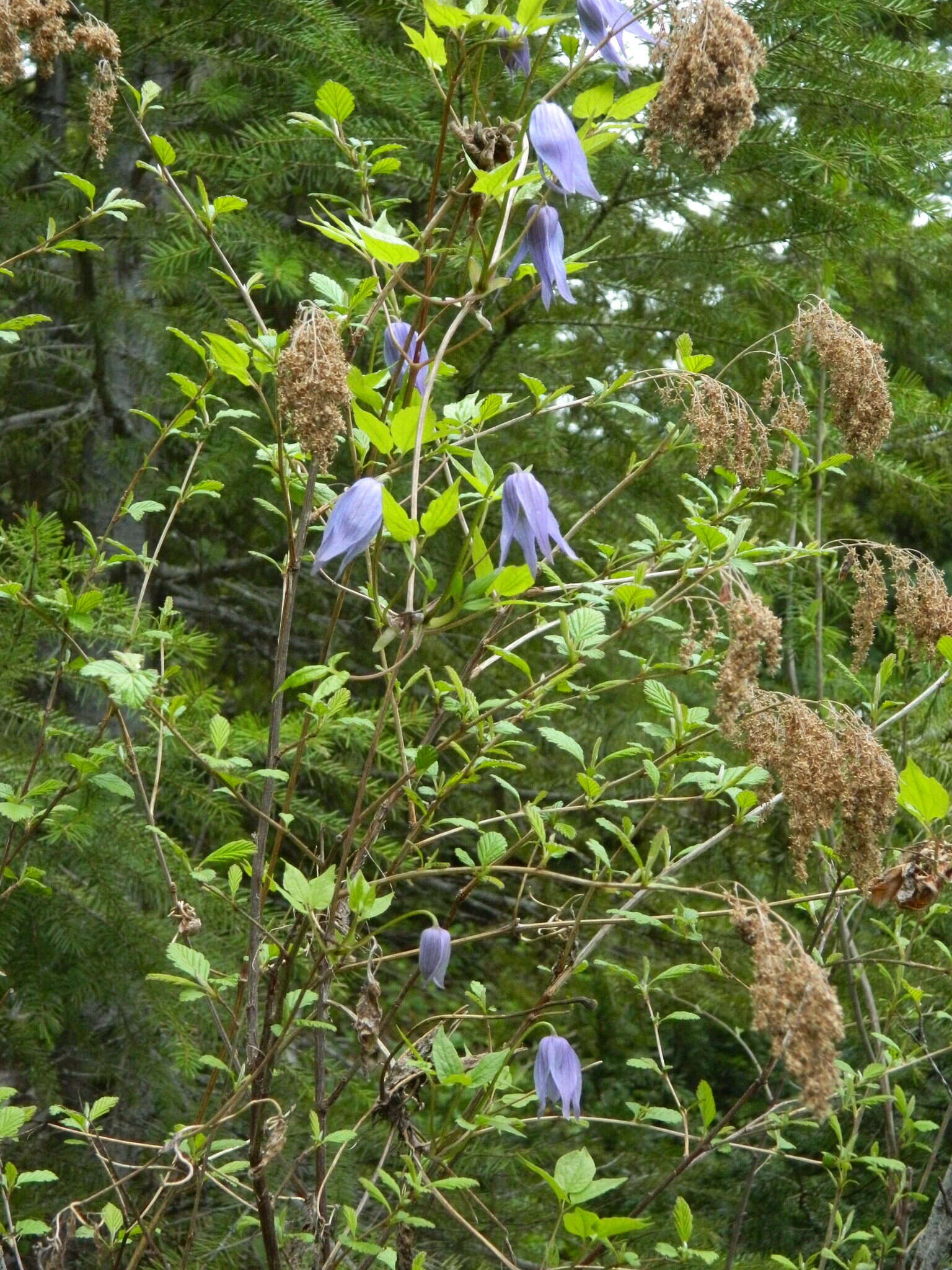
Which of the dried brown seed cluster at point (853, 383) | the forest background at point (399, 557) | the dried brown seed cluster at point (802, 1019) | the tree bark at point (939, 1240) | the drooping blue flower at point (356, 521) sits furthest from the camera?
the forest background at point (399, 557)

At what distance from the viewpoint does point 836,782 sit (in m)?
1.06

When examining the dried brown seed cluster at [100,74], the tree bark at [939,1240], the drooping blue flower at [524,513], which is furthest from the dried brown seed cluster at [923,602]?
the dried brown seed cluster at [100,74]

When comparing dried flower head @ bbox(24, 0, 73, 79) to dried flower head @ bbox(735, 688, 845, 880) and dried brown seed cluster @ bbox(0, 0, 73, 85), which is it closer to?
dried brown seed cluster @ bbox(0, 0, 73, 85)

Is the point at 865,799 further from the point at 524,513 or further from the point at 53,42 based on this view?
the point at 53,42

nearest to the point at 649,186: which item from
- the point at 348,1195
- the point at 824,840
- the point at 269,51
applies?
the point at 269,51

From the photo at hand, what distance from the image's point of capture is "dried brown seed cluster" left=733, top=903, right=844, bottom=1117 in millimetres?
849

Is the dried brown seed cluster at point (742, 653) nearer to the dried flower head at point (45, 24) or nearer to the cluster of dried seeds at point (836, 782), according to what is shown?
the cluster of dried seeds at point (836, 782)

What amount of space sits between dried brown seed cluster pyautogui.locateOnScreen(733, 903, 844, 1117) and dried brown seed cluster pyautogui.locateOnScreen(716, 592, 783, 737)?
0.24 meters

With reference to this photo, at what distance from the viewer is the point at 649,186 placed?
9.21ft

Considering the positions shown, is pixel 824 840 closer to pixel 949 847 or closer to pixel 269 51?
pixel 949 847

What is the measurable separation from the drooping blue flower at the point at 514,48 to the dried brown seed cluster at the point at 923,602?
0.58 meters

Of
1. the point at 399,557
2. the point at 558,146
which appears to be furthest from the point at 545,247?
the point at 399,557

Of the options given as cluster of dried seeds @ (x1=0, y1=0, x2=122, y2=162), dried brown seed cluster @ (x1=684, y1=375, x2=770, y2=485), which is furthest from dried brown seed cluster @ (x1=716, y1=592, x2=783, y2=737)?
cluster of dried seeds @ (x1=0, y1=0, x2=122, y2=162)

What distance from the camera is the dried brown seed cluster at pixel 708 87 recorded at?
3.45 feet
